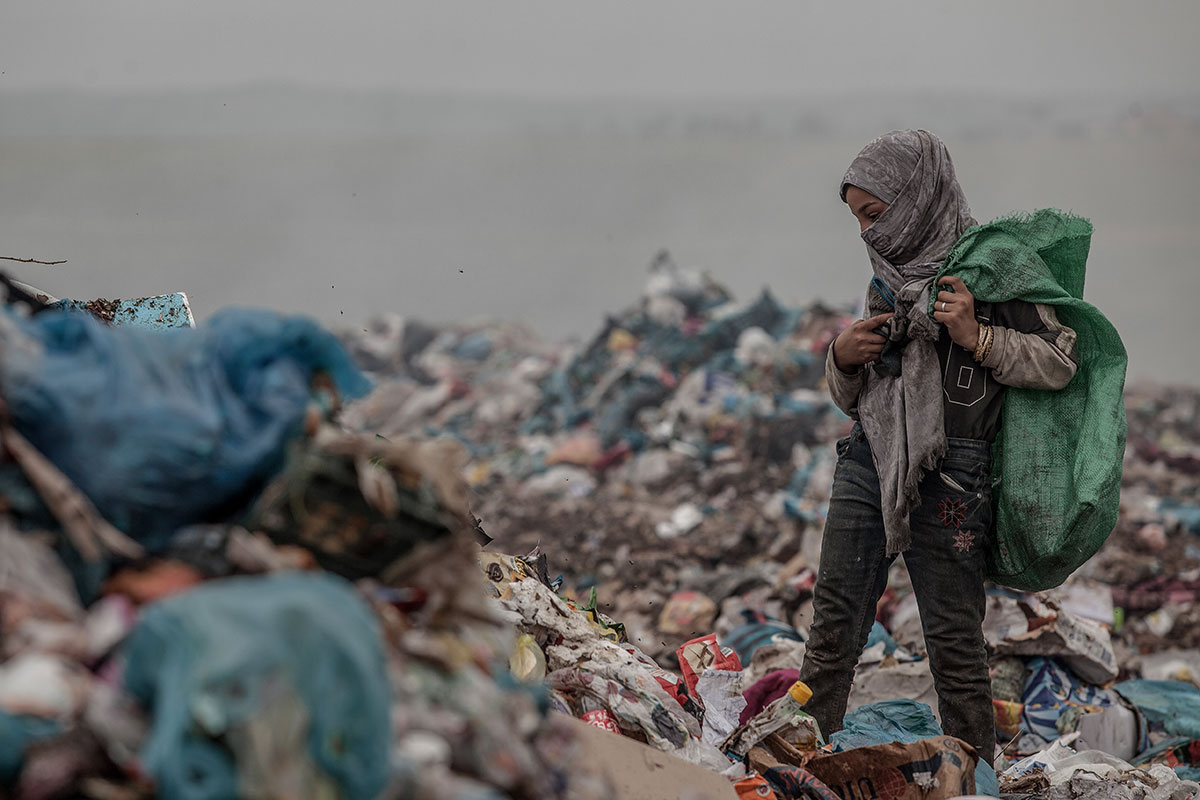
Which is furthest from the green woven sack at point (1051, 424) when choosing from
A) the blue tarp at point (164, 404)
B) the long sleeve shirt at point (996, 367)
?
the blue tarp at point (164, 404)

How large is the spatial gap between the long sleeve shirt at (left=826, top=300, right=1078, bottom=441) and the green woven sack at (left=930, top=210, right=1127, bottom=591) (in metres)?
0.04

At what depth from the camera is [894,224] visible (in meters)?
2.71

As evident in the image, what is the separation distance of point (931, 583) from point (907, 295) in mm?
744

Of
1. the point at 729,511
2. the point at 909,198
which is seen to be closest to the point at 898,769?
the point at 909,198

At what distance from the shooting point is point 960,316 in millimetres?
2529

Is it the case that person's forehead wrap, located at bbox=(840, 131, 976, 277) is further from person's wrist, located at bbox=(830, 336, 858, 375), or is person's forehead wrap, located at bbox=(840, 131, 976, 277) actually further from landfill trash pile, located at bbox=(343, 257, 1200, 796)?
landfill trash pile, located at bbox=(343, 257, 1200, 796)

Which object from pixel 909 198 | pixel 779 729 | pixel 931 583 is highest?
pixel 909 198

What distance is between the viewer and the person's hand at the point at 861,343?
8.85 feet

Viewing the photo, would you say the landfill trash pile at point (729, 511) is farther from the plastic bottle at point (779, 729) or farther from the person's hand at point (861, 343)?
the person's hand at point (861, 343)

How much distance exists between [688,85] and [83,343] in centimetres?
1590

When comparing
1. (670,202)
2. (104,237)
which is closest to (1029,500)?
(670,202)

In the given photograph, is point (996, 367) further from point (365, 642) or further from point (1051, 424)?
point (365, 642)

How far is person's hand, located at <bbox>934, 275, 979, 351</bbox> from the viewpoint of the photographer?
8.31 ft

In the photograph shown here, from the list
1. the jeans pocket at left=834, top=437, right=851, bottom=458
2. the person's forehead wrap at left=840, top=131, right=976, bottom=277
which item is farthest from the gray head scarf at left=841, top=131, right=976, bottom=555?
the jeans pocket at left=834, top=437, right=851, bottom=458
